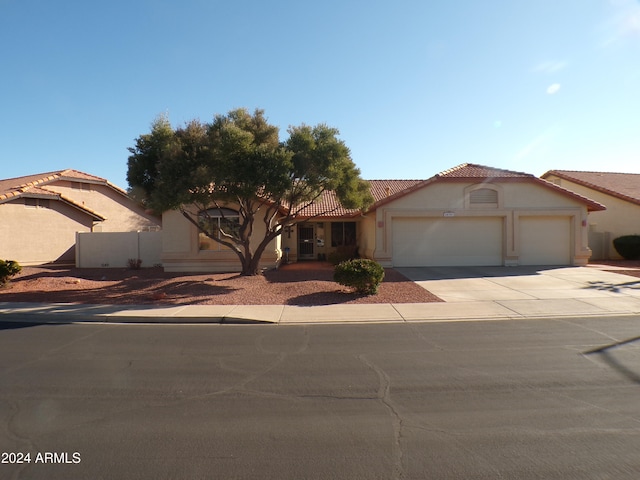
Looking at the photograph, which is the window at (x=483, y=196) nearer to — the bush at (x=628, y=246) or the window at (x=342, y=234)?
the window at (x=342, y=234)

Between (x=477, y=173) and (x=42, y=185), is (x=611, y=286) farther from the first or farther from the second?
(x=42, y=185)

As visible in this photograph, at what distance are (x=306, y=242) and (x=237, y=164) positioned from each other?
12.2 m

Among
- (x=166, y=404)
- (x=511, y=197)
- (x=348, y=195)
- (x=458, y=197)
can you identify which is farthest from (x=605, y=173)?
(x=166, y=404)

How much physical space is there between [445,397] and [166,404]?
3.31 meters

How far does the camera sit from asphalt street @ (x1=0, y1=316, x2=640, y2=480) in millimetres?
3471

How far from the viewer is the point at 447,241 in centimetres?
1903

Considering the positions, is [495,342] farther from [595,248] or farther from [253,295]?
[595,248]

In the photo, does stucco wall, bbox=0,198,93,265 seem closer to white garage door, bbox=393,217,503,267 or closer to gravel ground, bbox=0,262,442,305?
gravel ground, bbox=0,262,442,305

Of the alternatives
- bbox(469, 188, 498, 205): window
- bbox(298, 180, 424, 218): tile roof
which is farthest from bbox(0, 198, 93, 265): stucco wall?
bbox(469, 188, 498, 205): window

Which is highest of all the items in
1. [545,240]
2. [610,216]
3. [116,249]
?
[610,216]

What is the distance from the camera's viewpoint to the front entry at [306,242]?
2433cm

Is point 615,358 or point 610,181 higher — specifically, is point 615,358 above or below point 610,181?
below

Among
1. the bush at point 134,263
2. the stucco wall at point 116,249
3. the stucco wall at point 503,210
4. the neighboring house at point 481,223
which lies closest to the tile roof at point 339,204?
the stucco wall at point 503,210

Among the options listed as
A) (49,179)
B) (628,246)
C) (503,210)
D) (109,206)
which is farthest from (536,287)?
(109,206)
